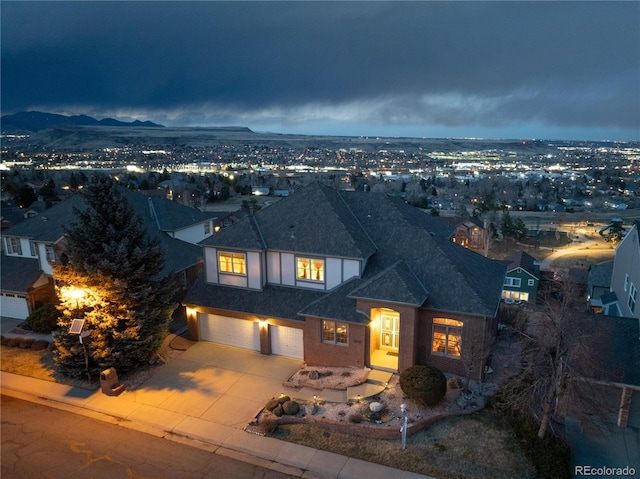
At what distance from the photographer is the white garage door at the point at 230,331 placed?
888 inches

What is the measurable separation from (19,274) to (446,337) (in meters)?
27.9

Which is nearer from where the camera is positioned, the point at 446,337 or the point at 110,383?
the point at 110,383

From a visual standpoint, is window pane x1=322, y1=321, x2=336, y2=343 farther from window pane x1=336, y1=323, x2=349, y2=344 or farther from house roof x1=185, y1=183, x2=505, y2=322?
house roof x1=185, y1=183, x2=505, y2=322

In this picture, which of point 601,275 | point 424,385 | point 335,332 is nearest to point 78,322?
point 335,332

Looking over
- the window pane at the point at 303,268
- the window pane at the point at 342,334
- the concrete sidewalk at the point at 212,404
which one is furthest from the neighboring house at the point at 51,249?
the window pane at the point at 342,334

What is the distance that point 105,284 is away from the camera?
62.2 feet

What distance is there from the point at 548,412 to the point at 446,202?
317ft

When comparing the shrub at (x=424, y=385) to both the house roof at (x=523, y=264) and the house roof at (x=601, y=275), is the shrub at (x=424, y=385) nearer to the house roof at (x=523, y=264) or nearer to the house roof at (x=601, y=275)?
the house roof at (x=601, y=275)

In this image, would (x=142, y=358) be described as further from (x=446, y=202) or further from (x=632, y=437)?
(x=446, y=202)

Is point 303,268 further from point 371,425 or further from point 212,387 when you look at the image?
point 371,425

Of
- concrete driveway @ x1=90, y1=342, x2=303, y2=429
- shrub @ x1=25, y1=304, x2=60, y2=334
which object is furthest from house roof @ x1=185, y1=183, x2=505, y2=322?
shrub @ x1=25, y1=304, x2=60, y2=334

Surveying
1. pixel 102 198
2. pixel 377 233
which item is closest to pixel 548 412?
pixel 377 233

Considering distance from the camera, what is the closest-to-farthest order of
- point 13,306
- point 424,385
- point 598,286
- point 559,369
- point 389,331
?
point 559,369, point 424,385, point 389,331, point 13,306, point 598,286
